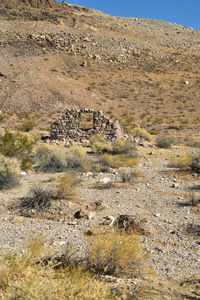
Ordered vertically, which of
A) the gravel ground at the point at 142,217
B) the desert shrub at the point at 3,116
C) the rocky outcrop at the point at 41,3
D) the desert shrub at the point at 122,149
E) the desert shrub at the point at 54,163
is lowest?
the gravel ground at the point at 142,217

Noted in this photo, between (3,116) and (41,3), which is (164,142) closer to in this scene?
(3,116)

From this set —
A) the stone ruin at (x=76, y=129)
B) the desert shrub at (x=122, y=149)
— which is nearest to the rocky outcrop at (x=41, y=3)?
the stone ruin at (x=76, y=129)

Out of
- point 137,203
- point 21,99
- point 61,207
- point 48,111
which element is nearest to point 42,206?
point 61,207

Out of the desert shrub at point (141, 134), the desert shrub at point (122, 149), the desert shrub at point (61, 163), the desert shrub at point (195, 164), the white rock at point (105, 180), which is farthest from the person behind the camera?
the desert shrub at point (141, 134)

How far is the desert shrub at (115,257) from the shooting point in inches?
142

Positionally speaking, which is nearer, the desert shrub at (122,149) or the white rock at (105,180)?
the white rock at (105,180)

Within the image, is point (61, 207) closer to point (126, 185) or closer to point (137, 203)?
point (137, 203)

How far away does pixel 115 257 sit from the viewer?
3.62 meters

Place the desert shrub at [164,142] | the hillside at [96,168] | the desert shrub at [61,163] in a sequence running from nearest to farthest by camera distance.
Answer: the hillside at [96,168]
the desert shrub at [61,163]
the desert shrub at [164,142]

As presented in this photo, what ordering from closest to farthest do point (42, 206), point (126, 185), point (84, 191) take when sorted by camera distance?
point (42, 206), point (84, 191), point (126, 185)

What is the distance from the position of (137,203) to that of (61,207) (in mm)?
1999

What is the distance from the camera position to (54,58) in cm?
4125

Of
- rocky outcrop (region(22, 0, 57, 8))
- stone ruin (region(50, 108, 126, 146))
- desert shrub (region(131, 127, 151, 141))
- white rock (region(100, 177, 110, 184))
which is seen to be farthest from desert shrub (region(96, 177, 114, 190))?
rocky outcrop (region(22, 0, 57, 8))

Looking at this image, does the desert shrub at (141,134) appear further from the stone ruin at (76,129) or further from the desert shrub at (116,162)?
the desert shrub at (116,162)
